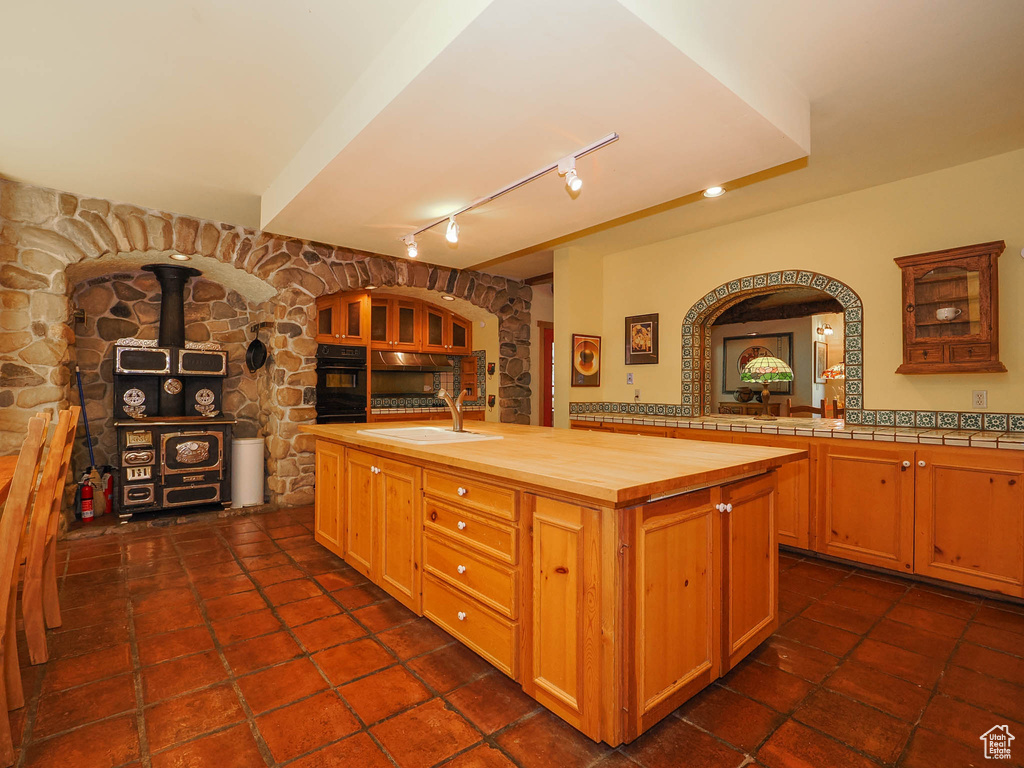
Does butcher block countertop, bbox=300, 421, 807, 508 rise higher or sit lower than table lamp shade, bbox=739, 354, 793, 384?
lower

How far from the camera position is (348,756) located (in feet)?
4.94

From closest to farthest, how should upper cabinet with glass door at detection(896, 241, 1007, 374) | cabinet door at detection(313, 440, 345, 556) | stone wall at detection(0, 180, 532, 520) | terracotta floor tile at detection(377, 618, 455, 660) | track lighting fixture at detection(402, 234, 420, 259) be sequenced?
terracotta floor tile at detection(377, 618, 455, 660) → upper cabinet with glass door at detection(896, 241, 1007, 374) → cabinet door at detection(313, 440, 345, 556) → stone wall at detection(0, 180, 532, 520) → track lighting fixture at detection(402, 234, 420, 259)

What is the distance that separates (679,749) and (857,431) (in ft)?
7.88

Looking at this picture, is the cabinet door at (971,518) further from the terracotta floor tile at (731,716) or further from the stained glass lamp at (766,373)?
the terracotta floor tile at (731,716)

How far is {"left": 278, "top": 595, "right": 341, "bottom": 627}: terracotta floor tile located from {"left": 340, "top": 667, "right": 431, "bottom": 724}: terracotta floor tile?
2.06 feet

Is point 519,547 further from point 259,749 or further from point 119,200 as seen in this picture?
point 119,200

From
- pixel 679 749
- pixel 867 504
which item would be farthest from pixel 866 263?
pixel 679 749

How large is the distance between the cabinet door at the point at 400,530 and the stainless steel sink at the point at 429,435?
0.20 metres

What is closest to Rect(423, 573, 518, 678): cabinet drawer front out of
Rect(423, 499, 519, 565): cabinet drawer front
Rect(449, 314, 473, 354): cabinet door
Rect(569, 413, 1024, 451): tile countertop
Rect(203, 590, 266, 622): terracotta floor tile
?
Rect(423, 499, 519, 565): cabinet drawer front

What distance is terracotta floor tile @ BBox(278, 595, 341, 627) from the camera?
2379 mm

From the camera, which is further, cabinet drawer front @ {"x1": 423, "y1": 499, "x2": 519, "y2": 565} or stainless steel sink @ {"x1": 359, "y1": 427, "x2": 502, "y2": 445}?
stainless steel sink @ {"x1": 359, "y1": 427, "x2": 502, "y2": 445}

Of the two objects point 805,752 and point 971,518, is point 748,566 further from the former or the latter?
point 971,518

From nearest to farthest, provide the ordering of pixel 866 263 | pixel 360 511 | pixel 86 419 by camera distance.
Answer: pixel 360 511 → pixel 866 263 → pixel 86 419

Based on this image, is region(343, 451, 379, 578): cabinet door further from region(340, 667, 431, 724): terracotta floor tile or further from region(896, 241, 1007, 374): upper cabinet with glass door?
region(896, 241, 1007, 374): upper cabinet with glass door
